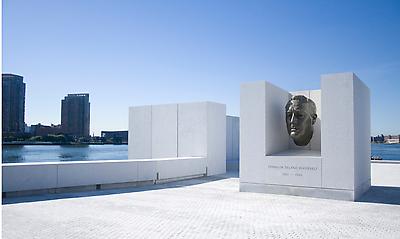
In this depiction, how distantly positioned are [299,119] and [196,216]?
19.7 feet

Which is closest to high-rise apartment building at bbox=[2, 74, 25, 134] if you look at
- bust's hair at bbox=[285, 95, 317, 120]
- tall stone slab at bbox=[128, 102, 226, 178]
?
tall stone slab at bbox=[128, 102, 226, 178]

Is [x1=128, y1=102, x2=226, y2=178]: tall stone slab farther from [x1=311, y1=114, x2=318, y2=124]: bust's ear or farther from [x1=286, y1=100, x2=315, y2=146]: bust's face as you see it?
[x1=311, y1=114, x2=318, y2=124]: bust's ear

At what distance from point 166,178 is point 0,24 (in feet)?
39.6

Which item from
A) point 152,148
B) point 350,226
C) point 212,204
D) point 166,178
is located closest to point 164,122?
point 152,148

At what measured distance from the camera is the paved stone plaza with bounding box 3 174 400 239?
21.5ft

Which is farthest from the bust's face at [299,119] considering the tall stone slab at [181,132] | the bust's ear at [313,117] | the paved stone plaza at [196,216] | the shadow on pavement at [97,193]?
the tall stone slab at [181,132]

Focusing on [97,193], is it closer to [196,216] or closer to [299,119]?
[196,216]

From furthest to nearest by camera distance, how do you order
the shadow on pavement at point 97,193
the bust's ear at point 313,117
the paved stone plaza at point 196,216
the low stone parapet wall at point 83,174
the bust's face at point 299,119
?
the bust's ear at point 313,117
the bust's face at point 299,119
the low stone parapet wall at point 83,174
the shadow on pavement at point 97,193
the paved stone plaza at point 196,216

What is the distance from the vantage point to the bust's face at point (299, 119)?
1208cm

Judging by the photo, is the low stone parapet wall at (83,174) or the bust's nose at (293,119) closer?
the low stone parapet wall at (83,174)

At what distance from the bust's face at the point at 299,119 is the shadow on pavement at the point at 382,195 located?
2.93 metres

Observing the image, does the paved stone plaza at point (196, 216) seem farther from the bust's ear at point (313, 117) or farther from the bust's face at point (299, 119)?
the bust's ear at point (313, 117)

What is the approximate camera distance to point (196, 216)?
7.98m

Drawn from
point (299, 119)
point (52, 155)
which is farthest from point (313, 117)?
point (52, 155)
